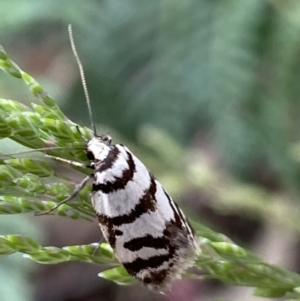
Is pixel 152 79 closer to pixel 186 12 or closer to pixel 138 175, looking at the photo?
pixel 186 12

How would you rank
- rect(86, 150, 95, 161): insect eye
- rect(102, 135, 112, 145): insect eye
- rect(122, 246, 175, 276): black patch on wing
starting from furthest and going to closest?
rect(102, 135, 112, 145): insect eye, rect(86, 150, 95, 161): insect eye, rect(122, 246, 175, 276): black patch on wing

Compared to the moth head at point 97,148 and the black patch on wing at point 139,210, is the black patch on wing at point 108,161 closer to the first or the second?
the moth head at point 97,148

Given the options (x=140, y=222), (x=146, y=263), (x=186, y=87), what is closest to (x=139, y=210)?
(x=140, y=222)

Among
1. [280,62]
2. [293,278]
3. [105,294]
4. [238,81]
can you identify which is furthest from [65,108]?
[293,278]

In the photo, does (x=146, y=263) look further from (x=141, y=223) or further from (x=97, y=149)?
(x=97, y=149)

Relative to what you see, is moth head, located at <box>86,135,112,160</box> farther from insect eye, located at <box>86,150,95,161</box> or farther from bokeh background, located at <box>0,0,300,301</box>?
bokeh background, located at <box>0,0,300,301</box>

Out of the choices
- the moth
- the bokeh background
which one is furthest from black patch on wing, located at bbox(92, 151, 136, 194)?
the bokeh background

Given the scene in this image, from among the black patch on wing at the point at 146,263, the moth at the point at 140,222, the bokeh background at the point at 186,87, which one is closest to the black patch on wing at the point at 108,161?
the moth at the point at 140,222
